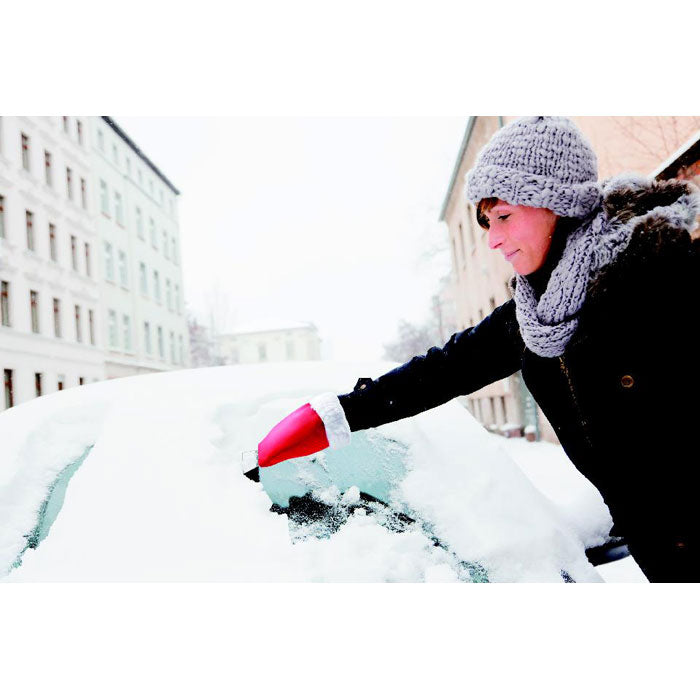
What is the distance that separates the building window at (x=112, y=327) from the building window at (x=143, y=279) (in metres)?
4.01

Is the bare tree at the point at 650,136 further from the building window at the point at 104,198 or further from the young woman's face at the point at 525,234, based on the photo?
the building window at the point at 104,198

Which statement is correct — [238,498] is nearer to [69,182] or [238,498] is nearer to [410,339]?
[69,182]

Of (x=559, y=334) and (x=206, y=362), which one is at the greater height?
(x=206, y=362)

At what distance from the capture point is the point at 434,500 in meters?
1.66

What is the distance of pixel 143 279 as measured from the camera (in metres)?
28.2

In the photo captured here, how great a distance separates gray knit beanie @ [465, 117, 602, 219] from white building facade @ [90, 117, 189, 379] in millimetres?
22778

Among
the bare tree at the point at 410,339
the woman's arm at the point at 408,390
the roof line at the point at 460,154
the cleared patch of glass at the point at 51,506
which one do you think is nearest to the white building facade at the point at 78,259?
the roof line at the point at 460,154

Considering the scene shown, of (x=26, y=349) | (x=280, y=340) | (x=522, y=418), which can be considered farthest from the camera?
(x=280, y=340)

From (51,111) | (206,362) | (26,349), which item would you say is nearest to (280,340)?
(206,362)

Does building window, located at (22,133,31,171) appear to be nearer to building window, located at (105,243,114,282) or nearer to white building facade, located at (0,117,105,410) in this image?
white building facade, located at (0,117,105,410)

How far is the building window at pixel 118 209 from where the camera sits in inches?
1015

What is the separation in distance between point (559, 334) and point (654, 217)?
0.30 m

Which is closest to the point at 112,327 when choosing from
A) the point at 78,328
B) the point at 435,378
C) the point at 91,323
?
the point at 91,323

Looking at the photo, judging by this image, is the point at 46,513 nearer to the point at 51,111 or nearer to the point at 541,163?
the point at 541,163
